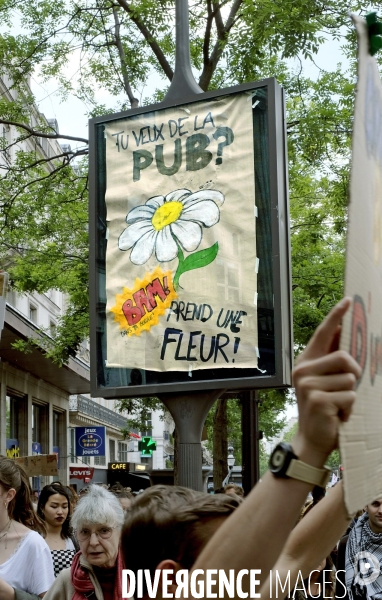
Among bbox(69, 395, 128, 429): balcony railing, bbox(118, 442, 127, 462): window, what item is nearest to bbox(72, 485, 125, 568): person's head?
bbox(69, 395, 128, 429): balcony railing

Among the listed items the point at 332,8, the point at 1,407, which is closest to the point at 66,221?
the point at 332,8

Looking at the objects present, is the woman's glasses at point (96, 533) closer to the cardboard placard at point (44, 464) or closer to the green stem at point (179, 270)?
the green stem at point (179, 270)

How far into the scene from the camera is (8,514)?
15.7 feet

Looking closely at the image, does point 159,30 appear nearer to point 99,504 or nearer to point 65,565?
point 65,565

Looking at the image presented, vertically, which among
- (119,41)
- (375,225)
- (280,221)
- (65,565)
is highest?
(119,41)

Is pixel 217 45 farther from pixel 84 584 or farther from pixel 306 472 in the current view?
pixel 306 472

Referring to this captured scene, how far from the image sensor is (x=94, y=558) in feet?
13.7

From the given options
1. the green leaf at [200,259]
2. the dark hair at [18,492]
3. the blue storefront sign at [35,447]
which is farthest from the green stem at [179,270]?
the blue storefront sign at [35,447]

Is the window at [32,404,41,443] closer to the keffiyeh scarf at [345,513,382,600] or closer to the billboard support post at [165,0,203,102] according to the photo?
the billboard support post at [165,0,203,102]

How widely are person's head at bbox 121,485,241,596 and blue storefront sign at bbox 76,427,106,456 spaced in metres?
27.3

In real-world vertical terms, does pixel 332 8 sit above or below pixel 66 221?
above

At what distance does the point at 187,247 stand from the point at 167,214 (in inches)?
11.4

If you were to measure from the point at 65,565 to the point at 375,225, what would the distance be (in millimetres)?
4878

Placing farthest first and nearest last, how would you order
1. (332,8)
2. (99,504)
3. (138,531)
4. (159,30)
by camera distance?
(159,30), (332,8), (99,504), (138,531)
